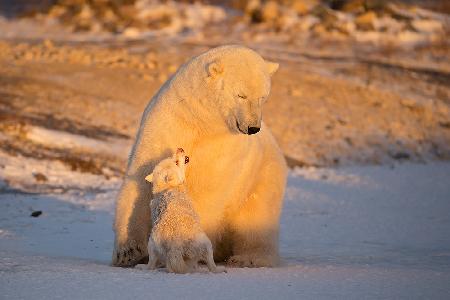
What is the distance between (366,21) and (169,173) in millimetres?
23625

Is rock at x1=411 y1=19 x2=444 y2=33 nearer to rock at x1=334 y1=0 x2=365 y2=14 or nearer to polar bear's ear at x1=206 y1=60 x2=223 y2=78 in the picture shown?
rock at x1=334 y1=0 x2=365 y2=14

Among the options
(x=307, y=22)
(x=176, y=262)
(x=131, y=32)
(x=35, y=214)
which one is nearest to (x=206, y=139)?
(x=176, y=262)

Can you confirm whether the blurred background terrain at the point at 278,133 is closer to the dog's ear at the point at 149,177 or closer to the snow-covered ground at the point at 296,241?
the snow-covered ground at the point at 296,241

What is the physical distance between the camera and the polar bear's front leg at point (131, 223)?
27.0ft

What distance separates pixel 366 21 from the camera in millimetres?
30578

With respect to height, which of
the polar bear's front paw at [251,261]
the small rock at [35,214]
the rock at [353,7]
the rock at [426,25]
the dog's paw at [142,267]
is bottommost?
the small rock at [35,214]

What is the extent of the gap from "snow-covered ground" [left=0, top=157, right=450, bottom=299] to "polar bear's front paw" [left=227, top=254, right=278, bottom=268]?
0.62ft

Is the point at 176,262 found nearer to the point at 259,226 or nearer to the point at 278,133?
the point at 259,226

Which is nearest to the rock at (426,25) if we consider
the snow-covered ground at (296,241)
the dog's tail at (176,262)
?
the snow-covered ground at (296,241)

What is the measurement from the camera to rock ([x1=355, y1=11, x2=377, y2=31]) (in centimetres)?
3028

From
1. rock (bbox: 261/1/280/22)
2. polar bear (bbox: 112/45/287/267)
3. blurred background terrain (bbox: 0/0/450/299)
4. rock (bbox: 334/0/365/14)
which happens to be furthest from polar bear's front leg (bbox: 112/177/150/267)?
rock (bbox: 334/0/365/14)

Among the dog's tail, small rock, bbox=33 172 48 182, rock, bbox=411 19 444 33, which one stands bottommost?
small rock, bbox=33 172 48 182

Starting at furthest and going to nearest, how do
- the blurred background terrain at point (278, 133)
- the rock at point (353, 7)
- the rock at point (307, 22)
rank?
the rock at point (353, 7)
the rock at point (307, 22)
the blurred background terrain at point (278, 133)

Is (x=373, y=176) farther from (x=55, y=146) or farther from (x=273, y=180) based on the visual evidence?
(x=273, y=180)
